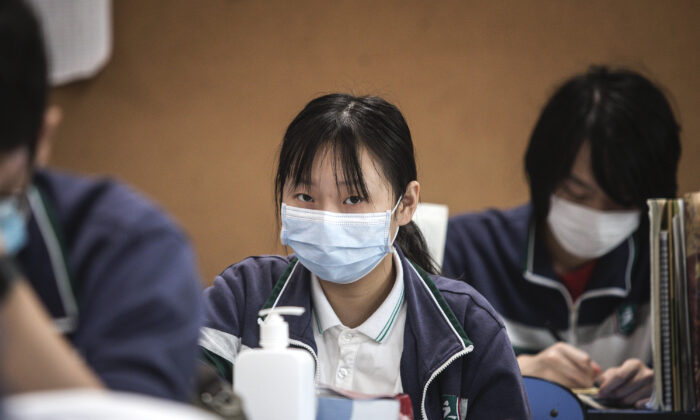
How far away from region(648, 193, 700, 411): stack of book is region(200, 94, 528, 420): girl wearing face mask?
0.42m

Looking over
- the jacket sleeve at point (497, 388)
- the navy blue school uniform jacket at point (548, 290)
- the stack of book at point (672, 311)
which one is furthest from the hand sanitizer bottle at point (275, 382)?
the navy blue school uniform jacket at point (548, 290)

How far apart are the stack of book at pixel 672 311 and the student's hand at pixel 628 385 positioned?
0.10m

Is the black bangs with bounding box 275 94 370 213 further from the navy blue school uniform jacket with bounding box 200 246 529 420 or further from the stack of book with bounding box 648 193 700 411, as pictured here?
the stack of book with bounding box 648 193 700 411

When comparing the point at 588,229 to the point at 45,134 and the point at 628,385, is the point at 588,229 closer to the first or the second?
the point at 628,385

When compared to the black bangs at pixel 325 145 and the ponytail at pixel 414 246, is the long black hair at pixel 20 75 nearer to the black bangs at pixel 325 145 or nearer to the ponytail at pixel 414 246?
the black bangs at pixel 325 145

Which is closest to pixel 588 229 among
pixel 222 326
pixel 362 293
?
pixel 362 293

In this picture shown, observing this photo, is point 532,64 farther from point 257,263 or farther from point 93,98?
point 257,263

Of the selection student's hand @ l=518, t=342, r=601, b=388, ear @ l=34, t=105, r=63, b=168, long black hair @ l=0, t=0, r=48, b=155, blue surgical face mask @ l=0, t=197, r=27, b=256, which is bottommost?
student's hand @ l=518, t=342, r=601, b=388

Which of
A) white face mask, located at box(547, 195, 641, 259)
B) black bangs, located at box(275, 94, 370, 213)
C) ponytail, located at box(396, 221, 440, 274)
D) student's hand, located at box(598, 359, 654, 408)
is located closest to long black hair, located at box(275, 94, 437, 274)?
black bangs, located at box(275, 94, 370, 213)

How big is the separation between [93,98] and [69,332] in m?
2.94

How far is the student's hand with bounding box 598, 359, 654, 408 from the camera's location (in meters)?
1.67

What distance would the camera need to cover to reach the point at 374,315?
1.41 m

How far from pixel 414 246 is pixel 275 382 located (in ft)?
2.69

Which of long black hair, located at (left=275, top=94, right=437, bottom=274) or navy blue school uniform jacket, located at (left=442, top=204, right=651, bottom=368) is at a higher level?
long black hair, located at (left=275, top=94, right=437, bottom=274)
